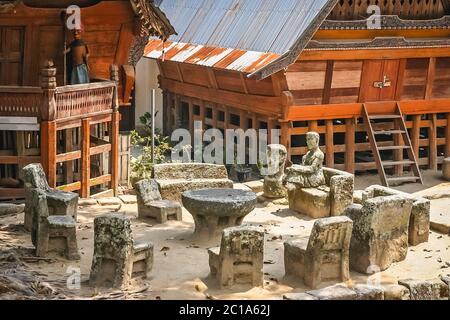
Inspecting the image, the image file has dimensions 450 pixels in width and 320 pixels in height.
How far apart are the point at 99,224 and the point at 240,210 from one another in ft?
11.2

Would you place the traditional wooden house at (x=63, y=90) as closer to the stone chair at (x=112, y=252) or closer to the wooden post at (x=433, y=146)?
the stone chair at (x=112, y=252)

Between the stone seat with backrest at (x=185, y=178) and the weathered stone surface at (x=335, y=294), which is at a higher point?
the stone seat with backrest at (x=185, y=178)

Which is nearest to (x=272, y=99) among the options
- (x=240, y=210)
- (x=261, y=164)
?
(x=261, y=164)

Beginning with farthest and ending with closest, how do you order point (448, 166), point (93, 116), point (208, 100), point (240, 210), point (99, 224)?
point (208, 100) → point (448, 166) → point (93, 116) → point (240, 210) → point (99, 224)

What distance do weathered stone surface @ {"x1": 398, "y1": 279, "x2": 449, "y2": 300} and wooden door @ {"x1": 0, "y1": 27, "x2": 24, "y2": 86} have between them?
1021 cm

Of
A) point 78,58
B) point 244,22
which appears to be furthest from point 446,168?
point 78,58

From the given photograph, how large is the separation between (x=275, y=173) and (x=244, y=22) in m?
5.52

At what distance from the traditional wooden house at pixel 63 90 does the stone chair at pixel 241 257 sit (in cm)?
555

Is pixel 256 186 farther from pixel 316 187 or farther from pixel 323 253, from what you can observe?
pixel 323 253

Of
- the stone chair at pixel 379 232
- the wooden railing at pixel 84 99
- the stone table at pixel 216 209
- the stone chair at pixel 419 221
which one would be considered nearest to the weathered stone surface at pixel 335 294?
the stone chair at pixel 379 232

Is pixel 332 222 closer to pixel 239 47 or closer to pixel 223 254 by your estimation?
pixel 223 254

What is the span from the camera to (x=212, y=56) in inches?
924

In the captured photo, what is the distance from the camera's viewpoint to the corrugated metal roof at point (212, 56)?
2119 cm

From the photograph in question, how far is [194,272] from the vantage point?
47.5ft
